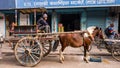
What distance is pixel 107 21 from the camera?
16.4 meters

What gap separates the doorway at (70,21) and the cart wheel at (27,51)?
9469 mm

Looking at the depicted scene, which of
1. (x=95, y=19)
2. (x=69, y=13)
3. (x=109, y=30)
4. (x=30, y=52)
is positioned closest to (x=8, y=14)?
(x=69, y=13)

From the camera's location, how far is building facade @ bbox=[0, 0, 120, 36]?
1522 centimetres

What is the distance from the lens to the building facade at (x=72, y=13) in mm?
15216

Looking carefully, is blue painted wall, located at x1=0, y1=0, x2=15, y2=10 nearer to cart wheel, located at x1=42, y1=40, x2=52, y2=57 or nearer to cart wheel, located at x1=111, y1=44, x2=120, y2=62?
cart wheel, located at x1=42, y1=40, x2=52, y2=57

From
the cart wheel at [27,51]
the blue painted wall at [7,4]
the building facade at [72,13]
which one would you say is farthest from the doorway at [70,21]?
the cart wheel at [27,51]

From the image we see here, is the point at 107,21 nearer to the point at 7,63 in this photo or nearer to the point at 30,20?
the point at 30,20

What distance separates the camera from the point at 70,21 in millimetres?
17656

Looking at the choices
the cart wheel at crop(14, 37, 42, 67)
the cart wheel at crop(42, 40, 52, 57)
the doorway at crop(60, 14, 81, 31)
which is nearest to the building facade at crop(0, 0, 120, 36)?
the doorway at crop(60, 14, 81, 31)

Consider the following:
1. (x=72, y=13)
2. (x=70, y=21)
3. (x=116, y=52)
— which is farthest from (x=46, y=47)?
(x=70, y=21)

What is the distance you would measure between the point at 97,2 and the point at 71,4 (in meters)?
1.91

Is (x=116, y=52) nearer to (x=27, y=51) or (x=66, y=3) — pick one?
(x=27, y=51)

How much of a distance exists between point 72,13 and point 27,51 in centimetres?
925

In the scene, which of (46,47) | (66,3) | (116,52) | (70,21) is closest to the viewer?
(116,52)
